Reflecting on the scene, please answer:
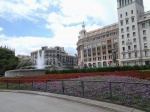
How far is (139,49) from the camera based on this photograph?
3029 inches

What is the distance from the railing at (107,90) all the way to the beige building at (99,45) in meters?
77.7

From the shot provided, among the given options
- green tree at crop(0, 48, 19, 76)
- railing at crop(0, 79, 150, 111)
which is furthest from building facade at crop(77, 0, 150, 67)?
railing at crop(0, 79, 150, 111)

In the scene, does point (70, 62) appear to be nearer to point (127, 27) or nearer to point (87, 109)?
point (127, 27)

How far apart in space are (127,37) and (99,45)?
881 inches

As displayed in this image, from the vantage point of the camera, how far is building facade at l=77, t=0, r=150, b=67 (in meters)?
76.7

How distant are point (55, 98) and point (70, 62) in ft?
519

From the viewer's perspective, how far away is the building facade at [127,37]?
76.7m

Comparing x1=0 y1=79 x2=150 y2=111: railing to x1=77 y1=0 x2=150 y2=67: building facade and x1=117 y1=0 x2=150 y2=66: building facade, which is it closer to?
x1=77 y1=0 x2=150 y2=67: building facade

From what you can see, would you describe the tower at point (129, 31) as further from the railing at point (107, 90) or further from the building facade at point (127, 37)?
the railing at point (107, 90)

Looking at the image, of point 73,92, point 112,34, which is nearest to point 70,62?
point 112,34

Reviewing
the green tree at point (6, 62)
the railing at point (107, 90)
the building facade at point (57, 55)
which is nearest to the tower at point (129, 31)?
the green tree at point (6, 62)

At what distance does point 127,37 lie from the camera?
81562mm

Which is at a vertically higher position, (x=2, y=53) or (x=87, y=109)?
(x=2, y=53)

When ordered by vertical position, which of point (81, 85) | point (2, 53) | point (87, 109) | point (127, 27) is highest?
point (127, 27)
